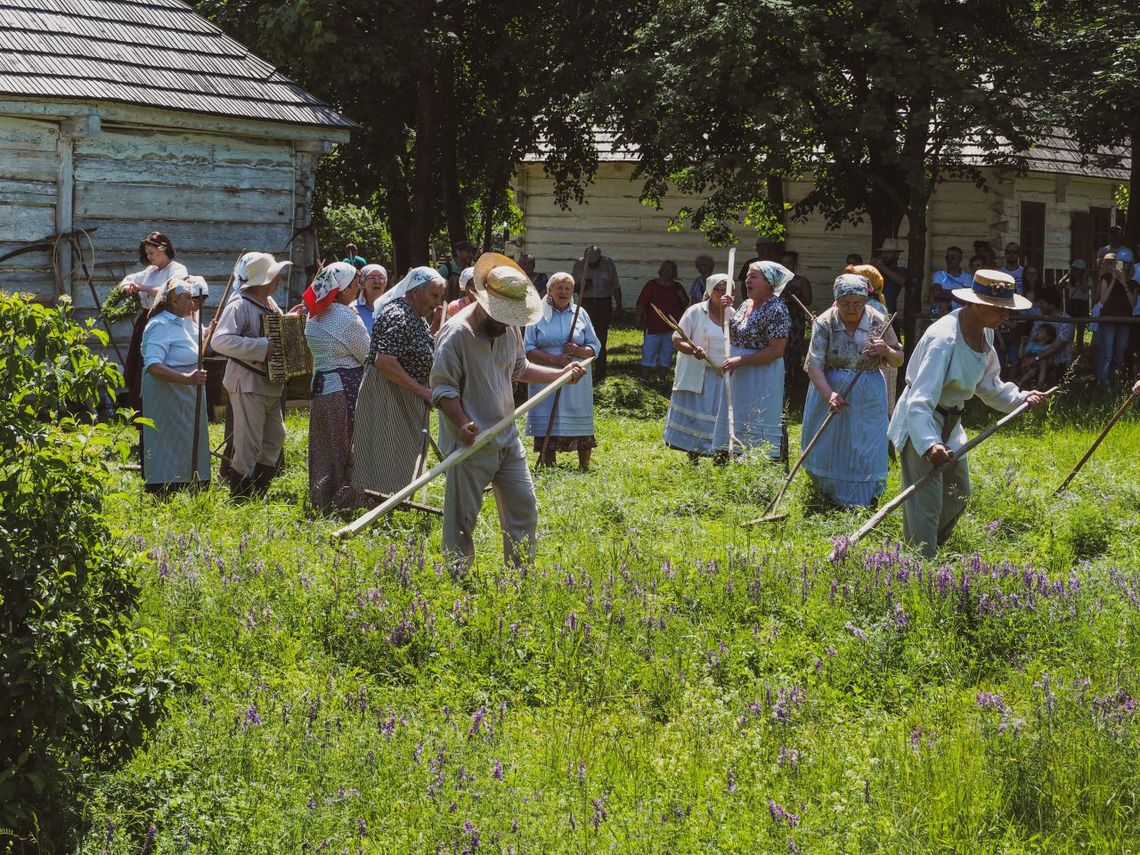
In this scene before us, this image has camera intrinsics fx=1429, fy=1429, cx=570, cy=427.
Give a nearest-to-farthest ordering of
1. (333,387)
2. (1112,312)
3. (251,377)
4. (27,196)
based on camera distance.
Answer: (333,387)
(251,377)
(27,196)
(1112,312)

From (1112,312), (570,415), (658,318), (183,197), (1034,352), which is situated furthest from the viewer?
(658,318)

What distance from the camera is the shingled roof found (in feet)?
42.5

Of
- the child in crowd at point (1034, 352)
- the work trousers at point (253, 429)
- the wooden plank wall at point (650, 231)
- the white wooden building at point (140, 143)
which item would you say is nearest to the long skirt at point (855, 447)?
the work trousers at point (253, 429)

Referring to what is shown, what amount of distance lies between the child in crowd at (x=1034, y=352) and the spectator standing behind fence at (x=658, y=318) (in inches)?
188

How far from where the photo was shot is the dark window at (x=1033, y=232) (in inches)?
1081

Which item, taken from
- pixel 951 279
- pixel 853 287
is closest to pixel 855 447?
pixel 853 287

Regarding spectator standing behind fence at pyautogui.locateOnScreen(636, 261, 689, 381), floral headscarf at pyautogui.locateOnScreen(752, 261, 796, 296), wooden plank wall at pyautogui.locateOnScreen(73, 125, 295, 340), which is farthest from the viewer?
spectator standing behind fence at pyautogui.locateOnScreen(636, 261, 689, 381)

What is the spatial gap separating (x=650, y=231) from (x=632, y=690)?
75.6 ft

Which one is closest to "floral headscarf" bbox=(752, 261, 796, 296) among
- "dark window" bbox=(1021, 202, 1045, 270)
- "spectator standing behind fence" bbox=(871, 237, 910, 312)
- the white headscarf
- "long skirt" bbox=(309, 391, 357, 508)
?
the white headscarf

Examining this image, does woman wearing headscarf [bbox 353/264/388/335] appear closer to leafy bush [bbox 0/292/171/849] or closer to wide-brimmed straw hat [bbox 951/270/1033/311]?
wide-brimmed straw hat [bbox 951/270/1033/311]

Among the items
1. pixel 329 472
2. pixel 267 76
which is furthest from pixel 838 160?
pixel 329 472

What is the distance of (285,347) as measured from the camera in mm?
9336

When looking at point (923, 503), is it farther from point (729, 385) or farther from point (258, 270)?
point (258, 270)

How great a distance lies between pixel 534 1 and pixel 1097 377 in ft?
36.0
